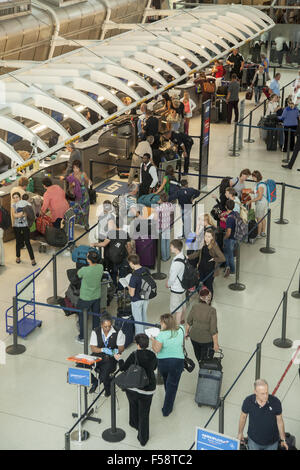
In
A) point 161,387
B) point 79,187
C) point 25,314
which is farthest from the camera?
point 79,187

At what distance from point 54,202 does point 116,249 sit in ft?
9.97

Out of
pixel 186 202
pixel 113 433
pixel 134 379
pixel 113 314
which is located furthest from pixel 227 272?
pixel 134 379

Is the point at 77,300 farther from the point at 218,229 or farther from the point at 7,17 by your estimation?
the point at 7,17

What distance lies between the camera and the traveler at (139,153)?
1728cm

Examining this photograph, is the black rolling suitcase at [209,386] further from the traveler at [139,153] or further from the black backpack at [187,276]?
the traveler at [139,153]

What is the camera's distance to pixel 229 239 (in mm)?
13641

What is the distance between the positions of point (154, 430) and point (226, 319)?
3.26 metres

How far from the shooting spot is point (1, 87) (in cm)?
1492

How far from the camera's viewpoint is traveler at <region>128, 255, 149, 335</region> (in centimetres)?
1077

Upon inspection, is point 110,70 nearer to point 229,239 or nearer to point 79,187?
point 79,187

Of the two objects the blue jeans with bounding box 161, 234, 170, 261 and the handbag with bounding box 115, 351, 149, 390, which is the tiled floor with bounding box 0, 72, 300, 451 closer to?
the blue jeans with bounding box 161, 234, 170, 261

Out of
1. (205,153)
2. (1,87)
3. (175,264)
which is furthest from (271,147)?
(175,264)

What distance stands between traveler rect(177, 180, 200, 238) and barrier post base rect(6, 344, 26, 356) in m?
4.99
